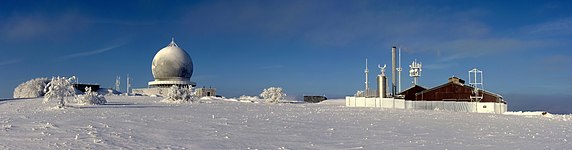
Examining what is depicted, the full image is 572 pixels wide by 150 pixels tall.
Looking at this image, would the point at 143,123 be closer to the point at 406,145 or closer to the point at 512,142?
the point at 406,145

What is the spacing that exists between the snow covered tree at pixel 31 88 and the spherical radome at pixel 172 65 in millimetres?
15239

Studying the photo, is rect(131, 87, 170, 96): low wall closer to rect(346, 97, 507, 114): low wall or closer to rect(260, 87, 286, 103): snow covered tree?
rect(260, 87, 286, 103): snow covered tree

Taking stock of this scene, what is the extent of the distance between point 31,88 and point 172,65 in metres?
18.7

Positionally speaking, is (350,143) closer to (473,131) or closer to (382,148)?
(382,148)

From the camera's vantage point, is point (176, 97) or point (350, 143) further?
point (176, 97)

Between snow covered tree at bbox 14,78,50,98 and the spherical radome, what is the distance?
600 inches

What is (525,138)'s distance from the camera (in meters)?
18.0

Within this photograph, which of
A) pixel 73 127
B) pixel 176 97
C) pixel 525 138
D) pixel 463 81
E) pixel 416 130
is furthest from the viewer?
pixel 463 81

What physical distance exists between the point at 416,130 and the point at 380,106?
2440 cm

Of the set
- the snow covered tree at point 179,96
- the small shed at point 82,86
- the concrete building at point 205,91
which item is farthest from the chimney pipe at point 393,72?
the small shed at point 82,86

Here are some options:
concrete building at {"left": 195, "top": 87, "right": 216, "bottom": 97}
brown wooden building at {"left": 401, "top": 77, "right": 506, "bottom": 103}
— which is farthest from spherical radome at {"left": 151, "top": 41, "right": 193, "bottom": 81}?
brown wooden building at {"left": 401, "top": 77, "right": 506, "bottom": 103}

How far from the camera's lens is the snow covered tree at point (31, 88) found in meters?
64.2

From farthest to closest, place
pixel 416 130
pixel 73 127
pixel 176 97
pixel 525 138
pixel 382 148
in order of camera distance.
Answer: pixel 176 97
pixel 416 130
pixel 525 138
pixel 73 127
pixel 382 148

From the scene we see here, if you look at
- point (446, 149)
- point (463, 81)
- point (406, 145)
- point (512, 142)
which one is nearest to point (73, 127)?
point (406, 145)
